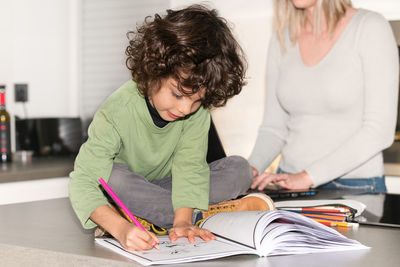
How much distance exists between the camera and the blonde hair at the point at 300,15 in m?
1.81

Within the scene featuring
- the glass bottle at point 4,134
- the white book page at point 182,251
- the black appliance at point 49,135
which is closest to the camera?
the white book page at point 182,251

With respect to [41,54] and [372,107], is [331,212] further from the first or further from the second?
[41,54]

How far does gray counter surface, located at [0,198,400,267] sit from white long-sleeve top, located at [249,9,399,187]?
541 mm

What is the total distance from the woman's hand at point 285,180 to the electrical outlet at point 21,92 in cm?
149

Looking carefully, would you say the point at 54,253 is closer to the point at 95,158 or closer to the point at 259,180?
the point at 95,158

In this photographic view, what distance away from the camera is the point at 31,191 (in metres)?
2.24

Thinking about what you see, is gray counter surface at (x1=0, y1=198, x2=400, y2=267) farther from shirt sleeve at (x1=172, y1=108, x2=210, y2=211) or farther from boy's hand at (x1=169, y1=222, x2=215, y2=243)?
shirt sleeve at (x1=172, y1=108, x2=210, y2=211)

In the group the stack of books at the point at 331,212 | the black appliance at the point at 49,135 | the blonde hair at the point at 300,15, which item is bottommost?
the black appliance at the point at 49,135

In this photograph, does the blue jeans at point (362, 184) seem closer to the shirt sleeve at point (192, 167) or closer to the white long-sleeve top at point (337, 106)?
the white long-sleeve top at point (337, 106)

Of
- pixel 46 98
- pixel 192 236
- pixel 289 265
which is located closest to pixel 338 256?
pixel 289 265

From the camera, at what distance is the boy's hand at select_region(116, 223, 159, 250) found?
3.11ft

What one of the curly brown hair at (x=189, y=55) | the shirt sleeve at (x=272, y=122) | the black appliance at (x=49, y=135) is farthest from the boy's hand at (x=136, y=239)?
the black appliance at (x=49, y=135)

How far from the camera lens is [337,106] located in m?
1.78

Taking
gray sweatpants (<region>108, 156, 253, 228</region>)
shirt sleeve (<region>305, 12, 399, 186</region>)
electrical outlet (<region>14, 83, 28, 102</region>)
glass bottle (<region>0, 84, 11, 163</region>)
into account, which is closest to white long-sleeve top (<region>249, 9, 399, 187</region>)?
shirt sleeve (<region>305, 12, 399, 186</region>)
